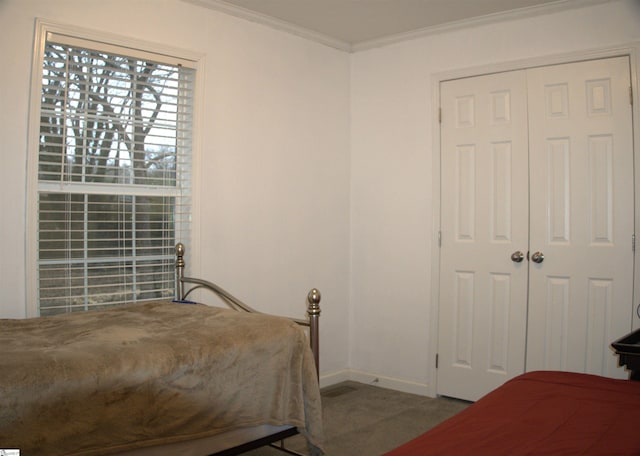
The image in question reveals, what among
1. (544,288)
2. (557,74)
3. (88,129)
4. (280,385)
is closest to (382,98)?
(557,74)

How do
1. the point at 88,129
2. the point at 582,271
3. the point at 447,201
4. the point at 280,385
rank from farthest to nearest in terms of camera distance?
the point at 447,201 → the point at 582,271 → the point at 88,129 → the point at 280,385

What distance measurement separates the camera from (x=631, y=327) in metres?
3.38

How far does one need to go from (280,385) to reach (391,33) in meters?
2.77

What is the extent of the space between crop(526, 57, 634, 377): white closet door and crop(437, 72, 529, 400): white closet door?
0.31 feet

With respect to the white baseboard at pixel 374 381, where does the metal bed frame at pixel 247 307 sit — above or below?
above

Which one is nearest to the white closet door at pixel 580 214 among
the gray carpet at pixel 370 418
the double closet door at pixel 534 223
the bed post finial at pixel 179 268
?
the double closet door at pixel 534 223

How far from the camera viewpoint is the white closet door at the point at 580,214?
342 centimetres

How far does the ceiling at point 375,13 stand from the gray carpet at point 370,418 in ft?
8.47

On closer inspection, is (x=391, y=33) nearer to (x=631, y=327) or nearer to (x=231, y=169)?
(x=231, y=169)

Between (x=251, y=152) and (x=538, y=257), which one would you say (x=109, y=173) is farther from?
(x=538, y=257)

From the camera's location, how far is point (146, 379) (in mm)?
2127

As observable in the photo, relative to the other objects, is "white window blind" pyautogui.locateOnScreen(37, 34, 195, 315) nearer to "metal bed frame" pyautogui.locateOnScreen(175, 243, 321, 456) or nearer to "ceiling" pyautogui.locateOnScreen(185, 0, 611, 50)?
"metal bed frame" pyautogui.locateOnScreen(175, 243, 321, 456)

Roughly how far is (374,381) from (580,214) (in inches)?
75.3

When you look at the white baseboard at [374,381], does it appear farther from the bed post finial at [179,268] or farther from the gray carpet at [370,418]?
the bed post finial at [179,268]
